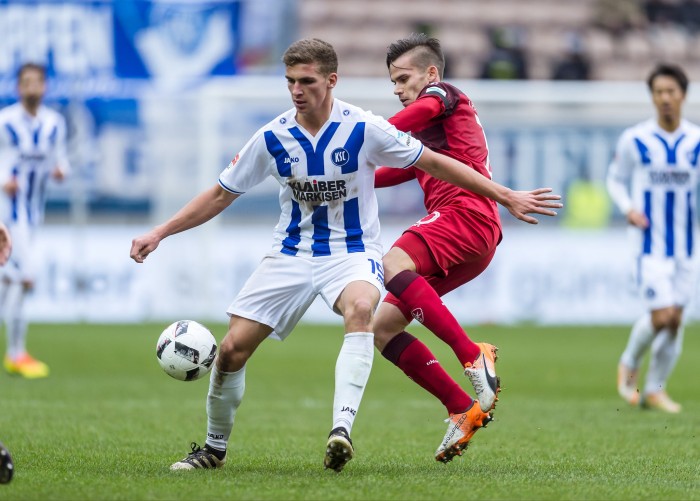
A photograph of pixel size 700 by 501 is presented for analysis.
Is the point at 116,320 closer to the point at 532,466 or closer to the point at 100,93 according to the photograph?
the point at 100,93

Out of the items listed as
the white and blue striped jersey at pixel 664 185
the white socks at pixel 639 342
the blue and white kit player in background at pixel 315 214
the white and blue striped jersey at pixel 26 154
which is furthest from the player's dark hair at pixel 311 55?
the white and blue striped jersey at pixel 26 154

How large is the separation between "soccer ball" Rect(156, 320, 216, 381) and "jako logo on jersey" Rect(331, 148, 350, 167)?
1.04 metres

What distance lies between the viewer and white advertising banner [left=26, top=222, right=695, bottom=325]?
1864 cm

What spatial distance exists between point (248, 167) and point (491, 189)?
120 centimetres

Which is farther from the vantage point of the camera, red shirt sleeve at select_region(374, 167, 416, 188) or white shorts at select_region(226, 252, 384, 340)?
red shirt sleeve at select_region(374, 167, 416, 188)

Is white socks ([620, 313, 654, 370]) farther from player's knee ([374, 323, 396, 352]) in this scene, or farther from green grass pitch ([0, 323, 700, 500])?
player's knee ([374, 323, 396, 352])

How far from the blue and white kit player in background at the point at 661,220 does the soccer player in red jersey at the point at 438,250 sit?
3.41 metres

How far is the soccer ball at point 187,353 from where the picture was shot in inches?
237

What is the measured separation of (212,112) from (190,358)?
14.4m

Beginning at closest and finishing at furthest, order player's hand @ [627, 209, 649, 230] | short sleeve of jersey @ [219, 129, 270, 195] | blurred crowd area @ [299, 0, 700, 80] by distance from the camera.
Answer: short sleeve of jersey @ [219, 129, 270, 195] → player's hand @ [627, 209, 649, 230] → blurred crowd area @ [299, 0, 700, 80]

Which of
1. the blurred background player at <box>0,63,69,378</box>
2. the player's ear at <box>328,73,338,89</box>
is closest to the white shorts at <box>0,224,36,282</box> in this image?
the blurred background player at <box>0,63,69,378</box>

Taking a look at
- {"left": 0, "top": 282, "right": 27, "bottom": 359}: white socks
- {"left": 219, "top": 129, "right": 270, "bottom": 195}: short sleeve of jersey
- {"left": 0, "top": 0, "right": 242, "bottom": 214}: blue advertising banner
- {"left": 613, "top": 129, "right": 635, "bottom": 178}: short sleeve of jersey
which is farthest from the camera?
{"left": 0, "top": 0, "right": 242, "bottom": 214}: blue advertising banner

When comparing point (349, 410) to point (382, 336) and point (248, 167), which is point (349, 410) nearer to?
point (382, 336)

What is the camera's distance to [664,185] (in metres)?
10.3
